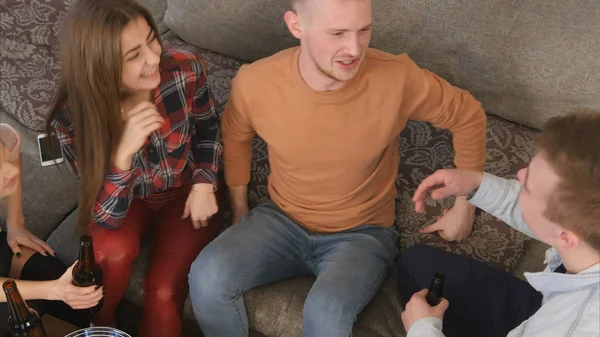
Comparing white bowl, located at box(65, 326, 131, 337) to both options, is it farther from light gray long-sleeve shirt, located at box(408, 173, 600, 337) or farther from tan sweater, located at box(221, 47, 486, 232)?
light gray long-sleeve shirt, located at box(408, 173, 600, 337)

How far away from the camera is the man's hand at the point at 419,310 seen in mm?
1234

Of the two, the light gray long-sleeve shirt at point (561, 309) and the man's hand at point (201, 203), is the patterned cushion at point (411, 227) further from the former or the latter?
the light gray long-sleeve shirt at point (561, 309)

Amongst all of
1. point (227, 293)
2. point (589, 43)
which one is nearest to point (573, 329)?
point (227, 293)

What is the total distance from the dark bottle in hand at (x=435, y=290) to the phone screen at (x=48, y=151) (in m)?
0.98

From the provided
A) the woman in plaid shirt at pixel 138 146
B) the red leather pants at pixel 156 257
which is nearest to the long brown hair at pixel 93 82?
the woman in plaid shirt at pixel 138 146

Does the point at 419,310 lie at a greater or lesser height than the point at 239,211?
greater

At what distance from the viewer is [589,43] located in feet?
5.13

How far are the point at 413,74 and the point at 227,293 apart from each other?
27.6 inches

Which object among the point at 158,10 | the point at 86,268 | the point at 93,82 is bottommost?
the point at 86,268

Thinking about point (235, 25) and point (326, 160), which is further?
point (235, 25)

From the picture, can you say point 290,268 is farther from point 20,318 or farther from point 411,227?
point 20,318

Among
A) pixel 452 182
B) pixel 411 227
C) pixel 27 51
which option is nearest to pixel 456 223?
pixel 411 227

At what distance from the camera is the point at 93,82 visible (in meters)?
1.29

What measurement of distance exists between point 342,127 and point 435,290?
17.2 inches
